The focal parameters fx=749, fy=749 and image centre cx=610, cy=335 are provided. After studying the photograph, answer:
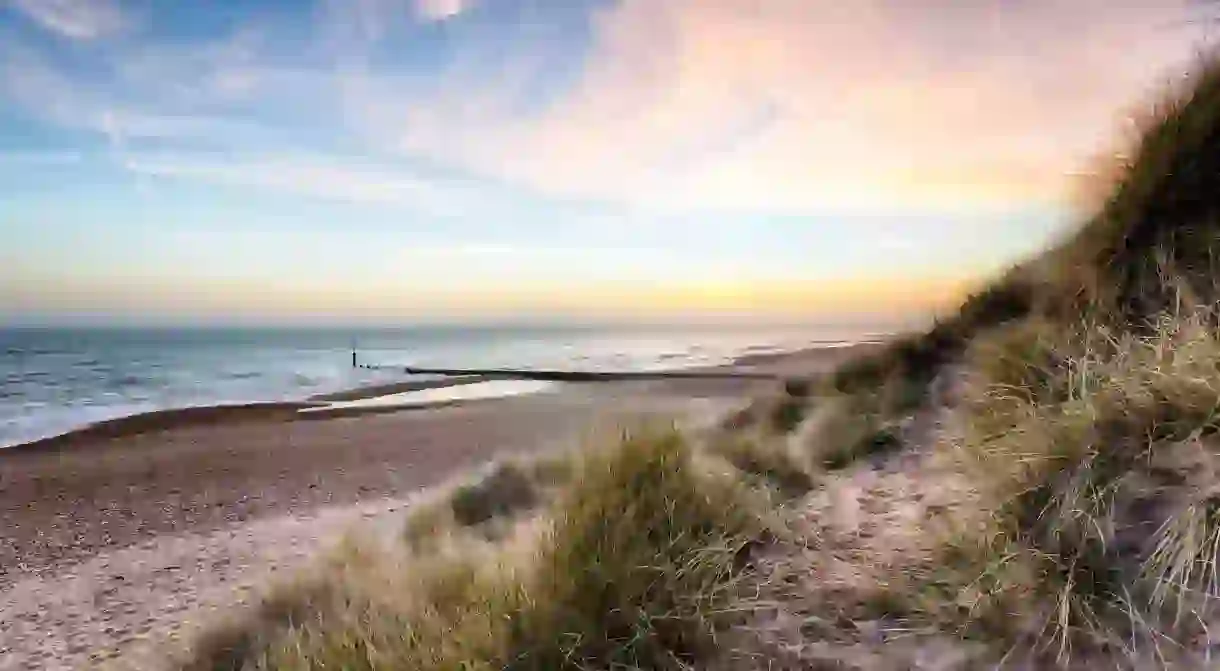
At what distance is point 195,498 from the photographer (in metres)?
10.1

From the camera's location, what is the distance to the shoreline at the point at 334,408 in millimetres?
15044

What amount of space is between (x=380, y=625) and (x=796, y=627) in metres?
1.98

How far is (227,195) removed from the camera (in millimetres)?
20109

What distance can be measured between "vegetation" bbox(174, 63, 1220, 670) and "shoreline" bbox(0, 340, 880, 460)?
4.66 metres

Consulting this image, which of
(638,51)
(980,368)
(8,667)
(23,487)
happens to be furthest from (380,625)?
(23,487)

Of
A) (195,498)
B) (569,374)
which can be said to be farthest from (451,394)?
(195,498)

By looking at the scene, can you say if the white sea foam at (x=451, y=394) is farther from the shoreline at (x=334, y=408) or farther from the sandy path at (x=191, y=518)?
the sandy path at (x=191, y=518)

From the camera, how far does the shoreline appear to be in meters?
15.0

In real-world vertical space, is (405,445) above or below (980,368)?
below

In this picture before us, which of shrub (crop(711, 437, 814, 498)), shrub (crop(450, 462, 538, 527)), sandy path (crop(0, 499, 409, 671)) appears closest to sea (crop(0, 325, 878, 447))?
shrub (crop(711, 437, 814, 498))

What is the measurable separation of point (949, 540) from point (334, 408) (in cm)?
1890

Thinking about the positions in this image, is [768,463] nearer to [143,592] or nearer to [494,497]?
[494,497]

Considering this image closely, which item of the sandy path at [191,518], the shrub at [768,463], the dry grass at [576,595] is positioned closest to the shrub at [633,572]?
the dry grass at [576,595]

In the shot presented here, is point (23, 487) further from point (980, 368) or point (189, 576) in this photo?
point (980, 368)
